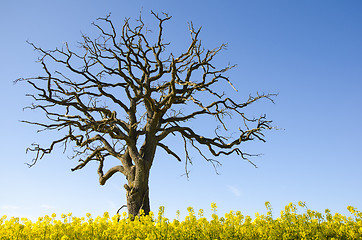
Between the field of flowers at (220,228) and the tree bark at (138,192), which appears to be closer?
the field of flowers at (220,228)

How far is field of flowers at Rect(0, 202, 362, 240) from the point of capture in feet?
17.1

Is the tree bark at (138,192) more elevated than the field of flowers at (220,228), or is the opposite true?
the tree bark at (138,192)

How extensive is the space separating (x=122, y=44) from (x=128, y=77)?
5.57 feet

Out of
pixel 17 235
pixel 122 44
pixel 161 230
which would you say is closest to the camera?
pixel 161 230

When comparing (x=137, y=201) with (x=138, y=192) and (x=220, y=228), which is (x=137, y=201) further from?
(x=220, y=228)

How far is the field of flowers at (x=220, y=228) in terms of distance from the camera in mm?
5203

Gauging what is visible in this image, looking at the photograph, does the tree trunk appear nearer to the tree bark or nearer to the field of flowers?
the tree bark

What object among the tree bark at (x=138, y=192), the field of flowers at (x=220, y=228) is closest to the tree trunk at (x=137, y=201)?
the tree bark at (x=138, y=192)

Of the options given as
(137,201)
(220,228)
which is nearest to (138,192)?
(137,201)

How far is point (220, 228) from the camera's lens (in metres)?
5.53

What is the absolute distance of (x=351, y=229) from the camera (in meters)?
5.75

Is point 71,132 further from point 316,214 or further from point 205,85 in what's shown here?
point 316,214

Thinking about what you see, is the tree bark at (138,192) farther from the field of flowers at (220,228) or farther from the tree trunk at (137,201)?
the field of flowers at (220,228)

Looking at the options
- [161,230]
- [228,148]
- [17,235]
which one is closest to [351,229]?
[161,230]
